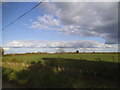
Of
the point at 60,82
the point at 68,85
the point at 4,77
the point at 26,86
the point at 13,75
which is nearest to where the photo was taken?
the point at 68,85

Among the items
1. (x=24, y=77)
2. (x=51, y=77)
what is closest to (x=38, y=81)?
(x=51, y=77)

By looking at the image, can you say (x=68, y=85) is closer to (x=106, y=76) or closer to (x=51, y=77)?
(x=51, y=77)

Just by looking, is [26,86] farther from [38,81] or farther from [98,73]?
[98,73]

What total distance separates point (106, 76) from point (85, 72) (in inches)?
77.9

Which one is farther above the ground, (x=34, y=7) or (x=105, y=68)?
(x=34, y=7)

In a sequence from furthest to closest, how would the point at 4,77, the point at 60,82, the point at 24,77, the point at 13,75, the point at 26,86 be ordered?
the point at 4,77, the point at 13,75, the point at 24,77, the point at 26,86, the point at 60,82

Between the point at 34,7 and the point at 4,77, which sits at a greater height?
the point at 34,7

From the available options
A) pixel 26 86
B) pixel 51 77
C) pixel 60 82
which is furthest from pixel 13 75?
pixel 60 82

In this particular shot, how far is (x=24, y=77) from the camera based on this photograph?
400 inches

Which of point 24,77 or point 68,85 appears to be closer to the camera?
point 68,85

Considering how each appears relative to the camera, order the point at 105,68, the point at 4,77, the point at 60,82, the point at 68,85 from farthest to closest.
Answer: the point at 105,68 < the point at 4,77 < the point at 60,82 < the point at 68,85

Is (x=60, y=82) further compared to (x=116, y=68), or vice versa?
(x=116, y=68)

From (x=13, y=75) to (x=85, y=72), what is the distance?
624 centimetres

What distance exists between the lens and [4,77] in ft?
40.3
